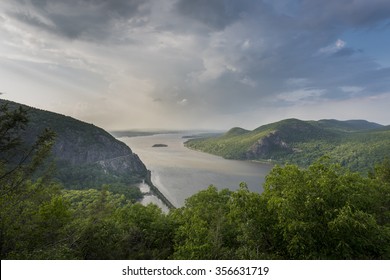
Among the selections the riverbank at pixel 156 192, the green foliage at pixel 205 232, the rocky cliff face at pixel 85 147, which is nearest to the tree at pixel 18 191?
the green foliage at pixel 205 232

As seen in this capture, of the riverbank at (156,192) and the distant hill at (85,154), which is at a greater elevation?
the distant hill at (85,154)

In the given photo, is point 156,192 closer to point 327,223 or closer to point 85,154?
point 85,154

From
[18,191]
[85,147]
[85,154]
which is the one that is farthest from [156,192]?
[18,191]

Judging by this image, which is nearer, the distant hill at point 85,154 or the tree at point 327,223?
the tree at point 327,223

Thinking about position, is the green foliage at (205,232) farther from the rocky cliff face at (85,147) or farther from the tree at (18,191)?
the rocky cliff face at (85,147)

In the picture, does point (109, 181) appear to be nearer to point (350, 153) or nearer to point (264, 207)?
point (264, 207)

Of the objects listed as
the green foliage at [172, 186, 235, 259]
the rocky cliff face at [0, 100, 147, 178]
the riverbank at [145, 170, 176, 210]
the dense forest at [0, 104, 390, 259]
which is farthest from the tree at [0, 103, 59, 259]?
the rocky cliff face at [0, 100, 147, 178]
